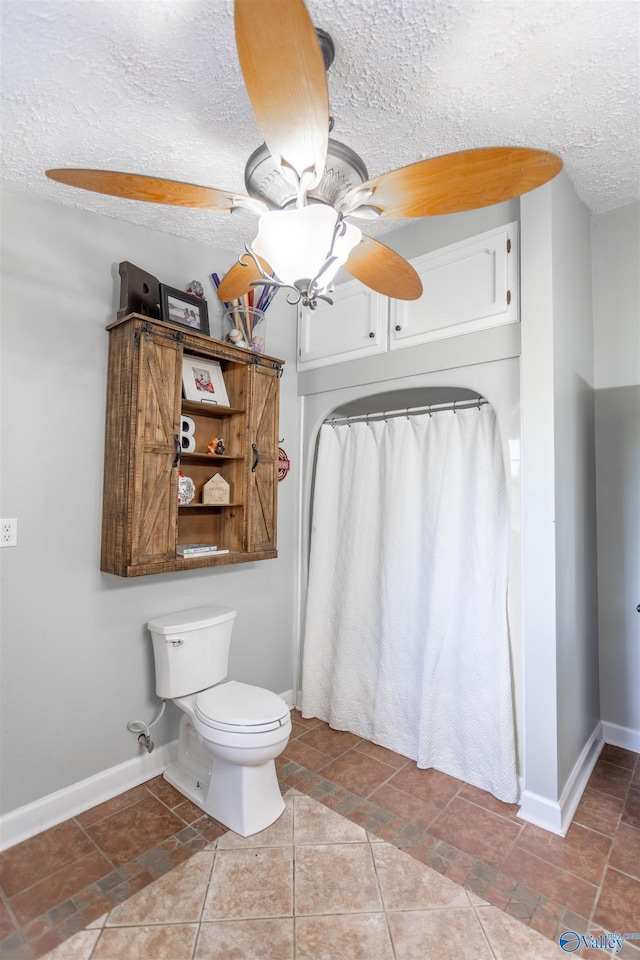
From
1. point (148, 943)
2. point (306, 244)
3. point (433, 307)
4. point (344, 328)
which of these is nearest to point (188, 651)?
point (148, 943)

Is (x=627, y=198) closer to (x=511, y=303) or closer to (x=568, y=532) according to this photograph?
(x=511, y=303)

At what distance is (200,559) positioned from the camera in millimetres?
2293

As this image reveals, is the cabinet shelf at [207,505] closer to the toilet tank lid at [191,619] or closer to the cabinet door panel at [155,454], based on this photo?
the cabinet door panel at [155,454]

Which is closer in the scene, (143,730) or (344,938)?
(344,938)

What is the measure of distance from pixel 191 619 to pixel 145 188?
1.75 metres

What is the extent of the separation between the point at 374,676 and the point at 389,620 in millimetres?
336

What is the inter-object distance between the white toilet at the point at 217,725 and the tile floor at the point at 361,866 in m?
0.10

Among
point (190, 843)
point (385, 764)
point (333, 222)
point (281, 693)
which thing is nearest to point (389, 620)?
point (385, 764)

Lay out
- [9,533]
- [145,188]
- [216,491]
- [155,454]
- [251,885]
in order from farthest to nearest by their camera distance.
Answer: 1. [216,491]
2. [155,454]
3. [9,533]
4. [251,885]
5. [145,188]

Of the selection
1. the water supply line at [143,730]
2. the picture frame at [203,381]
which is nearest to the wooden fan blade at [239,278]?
the picture frame at [203,381]

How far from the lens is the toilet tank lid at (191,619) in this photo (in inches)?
86.0

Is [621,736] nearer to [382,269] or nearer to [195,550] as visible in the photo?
[195,550]

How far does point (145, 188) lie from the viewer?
4.13 feet

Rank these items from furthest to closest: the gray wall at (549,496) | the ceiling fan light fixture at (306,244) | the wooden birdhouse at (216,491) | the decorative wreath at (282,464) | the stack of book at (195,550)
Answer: the decorative wreath at (282,464)
the wooden birdhouse at (216,491)
the stack of book at (195,550)
the gray wall at (549,496)
the ceiling fan light fixture at (306,244)
